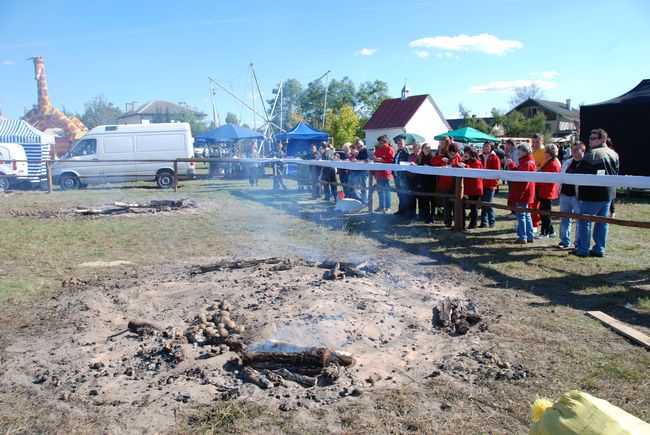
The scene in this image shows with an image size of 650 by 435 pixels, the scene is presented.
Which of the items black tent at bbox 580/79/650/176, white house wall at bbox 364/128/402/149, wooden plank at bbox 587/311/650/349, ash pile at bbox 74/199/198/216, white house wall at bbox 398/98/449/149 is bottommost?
wooden plank at bbox 587/311/650/349

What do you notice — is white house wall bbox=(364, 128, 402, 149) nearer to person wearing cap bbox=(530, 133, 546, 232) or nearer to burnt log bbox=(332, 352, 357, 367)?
person wearing cap bbox=(530, 133, 546, 232)

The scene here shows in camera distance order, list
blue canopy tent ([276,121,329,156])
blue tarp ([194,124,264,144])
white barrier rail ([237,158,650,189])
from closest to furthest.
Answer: white barrier rail ([237,158,650,189]) < blue canopy tent ([276,121,329,156]) < blue tarp ([194,124,264,144])

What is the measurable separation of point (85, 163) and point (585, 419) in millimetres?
21417

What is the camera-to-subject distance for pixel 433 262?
7305 mm

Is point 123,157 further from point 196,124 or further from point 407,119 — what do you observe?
point 196,124

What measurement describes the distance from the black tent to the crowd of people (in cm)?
541

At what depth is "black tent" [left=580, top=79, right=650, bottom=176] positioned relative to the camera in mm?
15008

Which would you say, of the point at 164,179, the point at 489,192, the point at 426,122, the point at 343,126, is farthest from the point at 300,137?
the point at 343,126

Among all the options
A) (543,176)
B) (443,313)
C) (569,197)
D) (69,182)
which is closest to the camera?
(443,313)

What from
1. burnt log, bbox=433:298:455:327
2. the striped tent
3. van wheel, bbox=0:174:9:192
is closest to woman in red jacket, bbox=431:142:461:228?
burnt log, bbox=433:298:455:327

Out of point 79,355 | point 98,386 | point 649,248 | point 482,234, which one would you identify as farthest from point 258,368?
point 649,248

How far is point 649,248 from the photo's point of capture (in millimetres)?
8094

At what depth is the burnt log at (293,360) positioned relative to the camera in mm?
3783

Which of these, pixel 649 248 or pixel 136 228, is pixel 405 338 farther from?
pixel 136 228
